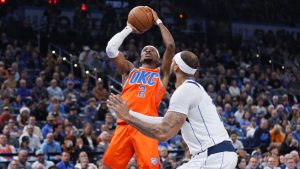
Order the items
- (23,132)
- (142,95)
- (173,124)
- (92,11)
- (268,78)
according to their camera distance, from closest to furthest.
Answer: (173,124), (142,95), (23,132), (268,78), (92,11)

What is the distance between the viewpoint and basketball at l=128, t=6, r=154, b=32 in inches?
404

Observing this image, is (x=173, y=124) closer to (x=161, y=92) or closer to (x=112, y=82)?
(x=161, y=92)

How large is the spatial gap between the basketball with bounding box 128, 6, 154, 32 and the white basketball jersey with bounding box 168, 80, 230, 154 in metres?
2.84

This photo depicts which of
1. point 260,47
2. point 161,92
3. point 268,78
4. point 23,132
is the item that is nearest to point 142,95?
point 161,92

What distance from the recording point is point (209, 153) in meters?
7.58

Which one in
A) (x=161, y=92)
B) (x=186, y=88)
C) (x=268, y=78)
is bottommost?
(x=268, y=78)

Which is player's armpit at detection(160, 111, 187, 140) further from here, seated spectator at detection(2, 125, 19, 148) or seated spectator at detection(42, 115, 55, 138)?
seated spectator at detection(42, 115, 55, 138)

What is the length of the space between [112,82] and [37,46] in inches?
111

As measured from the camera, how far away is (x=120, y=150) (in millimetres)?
10031

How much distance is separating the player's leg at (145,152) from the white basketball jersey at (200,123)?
7.44 feet

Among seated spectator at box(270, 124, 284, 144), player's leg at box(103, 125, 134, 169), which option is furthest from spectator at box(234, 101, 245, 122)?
player's leg at box(103, 125, 134, 169)

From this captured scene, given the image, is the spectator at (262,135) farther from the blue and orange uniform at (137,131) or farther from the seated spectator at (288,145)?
the blue and orange uniform at (137,131)

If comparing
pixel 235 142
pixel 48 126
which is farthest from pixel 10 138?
pixel 235 142

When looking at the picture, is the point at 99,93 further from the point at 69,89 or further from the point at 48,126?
the point at 48,126
